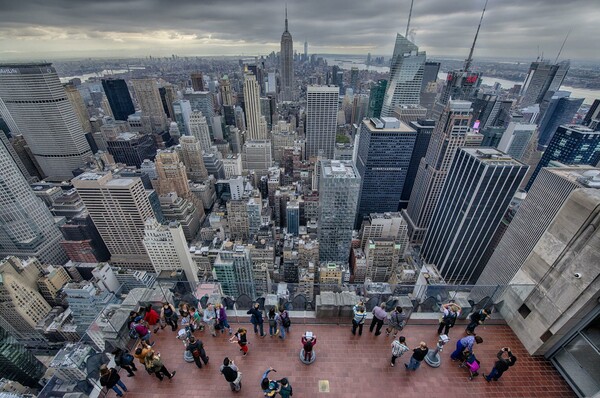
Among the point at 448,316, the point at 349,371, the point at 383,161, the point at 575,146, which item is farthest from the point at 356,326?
the point at 575,146

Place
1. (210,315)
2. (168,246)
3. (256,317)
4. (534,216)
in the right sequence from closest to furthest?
(256,317)
(210,315)
(534,216)
(168,246)

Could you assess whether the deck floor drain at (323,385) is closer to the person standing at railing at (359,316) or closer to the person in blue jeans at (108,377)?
the person standing at railing at (359,316)

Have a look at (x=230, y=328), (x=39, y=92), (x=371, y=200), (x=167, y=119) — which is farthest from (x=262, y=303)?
(x=167, y=119)

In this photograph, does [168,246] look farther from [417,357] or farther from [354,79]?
[354,79]

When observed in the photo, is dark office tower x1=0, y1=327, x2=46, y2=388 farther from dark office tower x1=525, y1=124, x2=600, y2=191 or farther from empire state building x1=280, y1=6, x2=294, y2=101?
empire state building x1=280, y1=6, x2=294, y2=101

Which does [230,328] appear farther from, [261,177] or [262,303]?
[261,177]

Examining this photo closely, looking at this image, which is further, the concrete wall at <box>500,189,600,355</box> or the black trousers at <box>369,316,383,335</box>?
the black trousers at <box>369,316,383,335</box>

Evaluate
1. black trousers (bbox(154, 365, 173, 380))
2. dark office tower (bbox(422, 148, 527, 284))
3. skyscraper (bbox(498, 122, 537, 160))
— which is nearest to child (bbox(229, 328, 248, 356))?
black trousers (bbox(154, 365, 173, 380))

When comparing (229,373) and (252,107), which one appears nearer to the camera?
(229,373)
